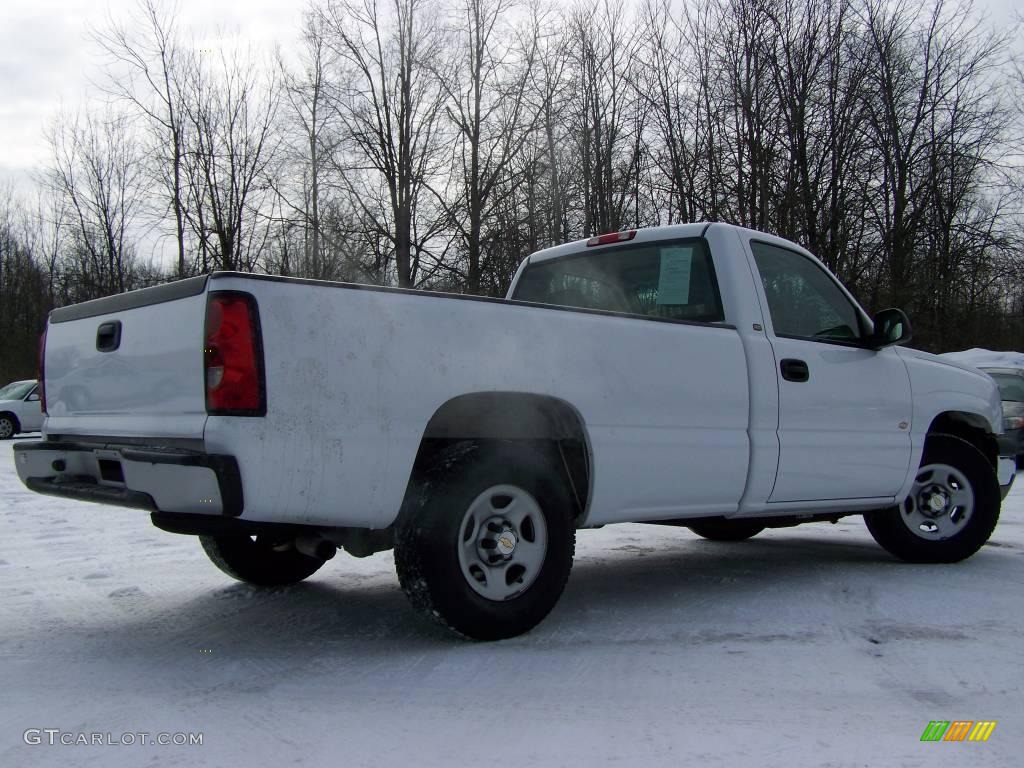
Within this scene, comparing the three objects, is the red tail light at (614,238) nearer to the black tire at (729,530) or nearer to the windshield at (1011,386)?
the black tire at (729,530)

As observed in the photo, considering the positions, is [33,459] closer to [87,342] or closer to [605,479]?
[87,342]

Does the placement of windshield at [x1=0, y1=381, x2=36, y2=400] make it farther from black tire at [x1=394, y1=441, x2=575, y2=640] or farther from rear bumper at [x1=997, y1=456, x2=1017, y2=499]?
rear bumper at [x1=997, y1=456, x2=1017, y2=499]

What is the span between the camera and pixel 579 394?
155 inches

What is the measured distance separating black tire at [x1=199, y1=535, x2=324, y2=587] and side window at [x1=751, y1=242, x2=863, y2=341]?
2.88 m

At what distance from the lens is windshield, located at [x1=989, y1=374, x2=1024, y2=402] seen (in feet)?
42.8

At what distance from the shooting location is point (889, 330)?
5.25 metres

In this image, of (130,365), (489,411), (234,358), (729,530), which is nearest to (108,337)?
(130,365)

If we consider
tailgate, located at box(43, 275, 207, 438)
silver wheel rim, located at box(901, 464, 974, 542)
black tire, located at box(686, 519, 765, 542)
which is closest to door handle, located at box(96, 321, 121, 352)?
tailgate, located at box(43, 275, 207, 438)

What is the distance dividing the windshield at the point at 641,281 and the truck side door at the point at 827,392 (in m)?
0.34

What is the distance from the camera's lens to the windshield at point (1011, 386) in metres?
13.0

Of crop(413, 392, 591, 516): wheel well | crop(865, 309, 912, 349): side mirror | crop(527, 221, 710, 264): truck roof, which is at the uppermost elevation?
crop(527, 221, 710, 264): truck roof

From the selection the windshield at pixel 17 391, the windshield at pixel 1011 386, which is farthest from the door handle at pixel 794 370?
the windshield at pixel 17 391

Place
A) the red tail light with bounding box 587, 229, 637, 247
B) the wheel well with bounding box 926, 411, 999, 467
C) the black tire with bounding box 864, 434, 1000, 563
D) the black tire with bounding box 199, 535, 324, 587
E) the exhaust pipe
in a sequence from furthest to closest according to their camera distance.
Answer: the wheel well with bounding box 926, 411, 999, 467
the black tire with bounding box 864, 434, 1000, 563
the red tail light with bounding box 587, 229, 637, 247
the black tire with bounding box 199, 535, 324, 587
the exhaust pipe

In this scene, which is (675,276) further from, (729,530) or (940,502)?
(729,530)
